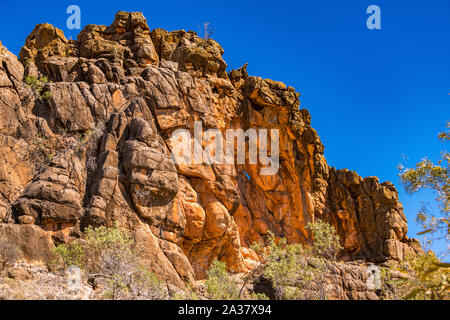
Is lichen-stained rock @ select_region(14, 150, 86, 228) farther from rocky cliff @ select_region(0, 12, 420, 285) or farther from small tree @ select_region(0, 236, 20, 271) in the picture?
small tree @ select_region(0, 236, 20, 271)

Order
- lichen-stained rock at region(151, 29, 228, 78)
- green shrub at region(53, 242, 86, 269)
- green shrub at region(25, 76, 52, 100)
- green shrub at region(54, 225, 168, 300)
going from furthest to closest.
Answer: lichen-stained rock at region(151, 29, 228, 78)
green shrub at region(25, 76, 52, 100)
green shrub at region(53, 242, 86, 269)
green shrub at region(54, 225, 168, 300)

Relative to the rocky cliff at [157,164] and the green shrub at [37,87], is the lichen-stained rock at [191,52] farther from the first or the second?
the green shrub at [37,87]

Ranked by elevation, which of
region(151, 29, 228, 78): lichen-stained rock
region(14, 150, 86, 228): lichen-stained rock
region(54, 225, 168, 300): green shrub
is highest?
region(151, 29, 228, 78): lichen-stained rock

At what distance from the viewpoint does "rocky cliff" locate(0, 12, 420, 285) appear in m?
29.6

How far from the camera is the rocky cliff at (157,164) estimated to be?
2956cm

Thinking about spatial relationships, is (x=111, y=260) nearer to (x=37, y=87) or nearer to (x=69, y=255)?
(x=69, y=255)

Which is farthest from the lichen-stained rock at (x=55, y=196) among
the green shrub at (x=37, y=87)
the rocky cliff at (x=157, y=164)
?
the green shrub at (x=37, y=87)

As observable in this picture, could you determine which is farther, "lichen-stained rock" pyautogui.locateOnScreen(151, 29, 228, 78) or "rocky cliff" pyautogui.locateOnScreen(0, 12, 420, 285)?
"lichen-stained rock" pyautogui.locateOnScreen(151, 29, 228, 78)

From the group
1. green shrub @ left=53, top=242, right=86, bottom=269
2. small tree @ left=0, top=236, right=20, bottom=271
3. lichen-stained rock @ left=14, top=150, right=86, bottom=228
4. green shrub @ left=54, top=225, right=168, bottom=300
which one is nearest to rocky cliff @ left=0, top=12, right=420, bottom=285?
lichen-stained rock @ left=14, top=150, right=86, bottom=228

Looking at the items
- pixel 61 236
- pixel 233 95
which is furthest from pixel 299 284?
pixel 233 95

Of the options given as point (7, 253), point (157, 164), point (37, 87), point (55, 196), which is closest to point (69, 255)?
point (7, 253)

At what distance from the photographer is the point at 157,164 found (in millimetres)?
32406

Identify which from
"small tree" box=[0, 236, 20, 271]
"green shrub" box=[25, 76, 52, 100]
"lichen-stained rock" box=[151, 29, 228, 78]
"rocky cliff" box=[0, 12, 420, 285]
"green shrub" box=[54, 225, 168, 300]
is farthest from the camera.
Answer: "lichen-stained rock" box=[151, 29, 228, 78]
